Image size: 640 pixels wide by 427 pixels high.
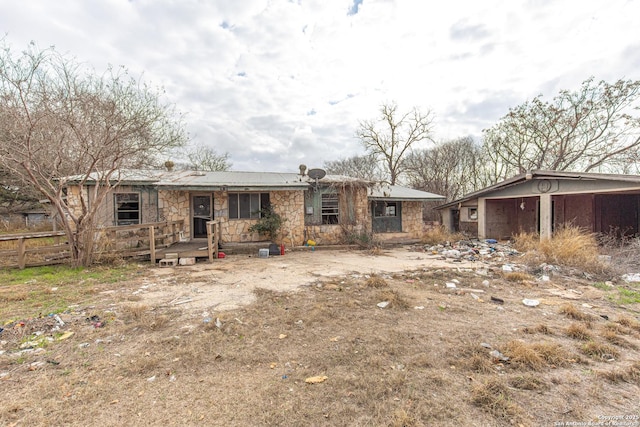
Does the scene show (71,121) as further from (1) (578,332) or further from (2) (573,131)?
(2) (573,131)

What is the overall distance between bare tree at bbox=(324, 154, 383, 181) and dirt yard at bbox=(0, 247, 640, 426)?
22.4 meters

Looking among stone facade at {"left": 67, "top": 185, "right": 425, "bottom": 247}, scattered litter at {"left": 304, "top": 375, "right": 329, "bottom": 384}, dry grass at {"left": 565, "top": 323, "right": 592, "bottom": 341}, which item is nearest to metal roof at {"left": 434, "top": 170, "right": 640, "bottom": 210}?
stone facade at {"left": 67, "top": 185, "right": 425, "bottom": 247}

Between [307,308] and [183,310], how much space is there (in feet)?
6.66

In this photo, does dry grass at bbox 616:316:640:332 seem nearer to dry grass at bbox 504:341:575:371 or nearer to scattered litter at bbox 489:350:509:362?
dry grass at bbox 504:341:575:371

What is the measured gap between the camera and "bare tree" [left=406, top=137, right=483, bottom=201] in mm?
24062

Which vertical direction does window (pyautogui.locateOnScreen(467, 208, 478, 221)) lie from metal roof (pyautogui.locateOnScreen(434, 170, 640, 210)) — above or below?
below

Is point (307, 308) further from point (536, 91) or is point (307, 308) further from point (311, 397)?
point (536, 91)

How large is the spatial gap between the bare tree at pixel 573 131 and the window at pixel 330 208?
15.9 metres

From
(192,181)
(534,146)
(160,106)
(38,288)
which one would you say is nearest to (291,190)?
(192,181)

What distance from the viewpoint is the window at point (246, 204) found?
11352mm

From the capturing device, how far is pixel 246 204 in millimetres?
11508

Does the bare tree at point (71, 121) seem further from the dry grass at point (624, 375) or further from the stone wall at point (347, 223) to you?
the dry grass at point (624, 375)

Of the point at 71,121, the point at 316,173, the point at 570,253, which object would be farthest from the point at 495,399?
the point at 316,173

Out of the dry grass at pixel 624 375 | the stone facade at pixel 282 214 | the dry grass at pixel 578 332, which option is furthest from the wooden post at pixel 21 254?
the dry grass at pixel 578 332
